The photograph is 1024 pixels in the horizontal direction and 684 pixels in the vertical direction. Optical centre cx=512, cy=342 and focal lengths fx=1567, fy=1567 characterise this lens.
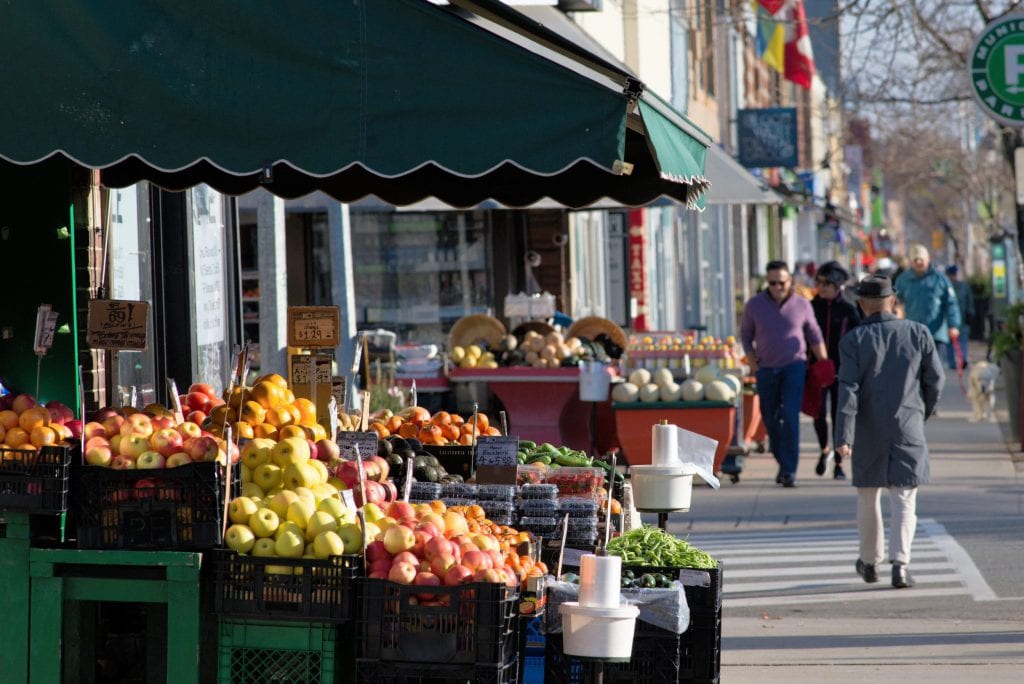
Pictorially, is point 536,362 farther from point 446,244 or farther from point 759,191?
point 446,244

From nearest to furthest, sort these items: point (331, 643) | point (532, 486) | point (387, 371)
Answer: point (331, 643) < point (532, 486) < point (387, 371)

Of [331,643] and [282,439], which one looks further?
[282,439]

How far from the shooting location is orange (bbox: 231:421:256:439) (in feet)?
20.7

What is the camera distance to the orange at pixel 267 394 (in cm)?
675

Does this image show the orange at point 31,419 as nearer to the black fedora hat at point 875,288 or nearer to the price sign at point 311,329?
the price sign at point 311,329

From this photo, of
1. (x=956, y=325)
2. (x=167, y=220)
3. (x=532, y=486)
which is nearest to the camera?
(x=532, y=486)

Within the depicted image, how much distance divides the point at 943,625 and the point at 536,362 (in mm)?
6857

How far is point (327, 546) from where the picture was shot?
5.41 m

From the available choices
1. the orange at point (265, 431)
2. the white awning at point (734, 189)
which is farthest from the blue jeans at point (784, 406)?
the orange at point (265, 431)

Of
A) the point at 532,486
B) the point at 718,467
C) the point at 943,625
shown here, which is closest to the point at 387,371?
the point at 718,467

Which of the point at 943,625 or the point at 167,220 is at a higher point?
the point at 167,220

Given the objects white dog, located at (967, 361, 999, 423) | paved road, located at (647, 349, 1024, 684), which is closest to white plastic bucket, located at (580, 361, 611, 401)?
paved road, located at (647, 349, 1024, 684)

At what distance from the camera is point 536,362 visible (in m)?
15.1

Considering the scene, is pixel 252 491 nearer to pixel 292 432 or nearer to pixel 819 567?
pixel 292 432
